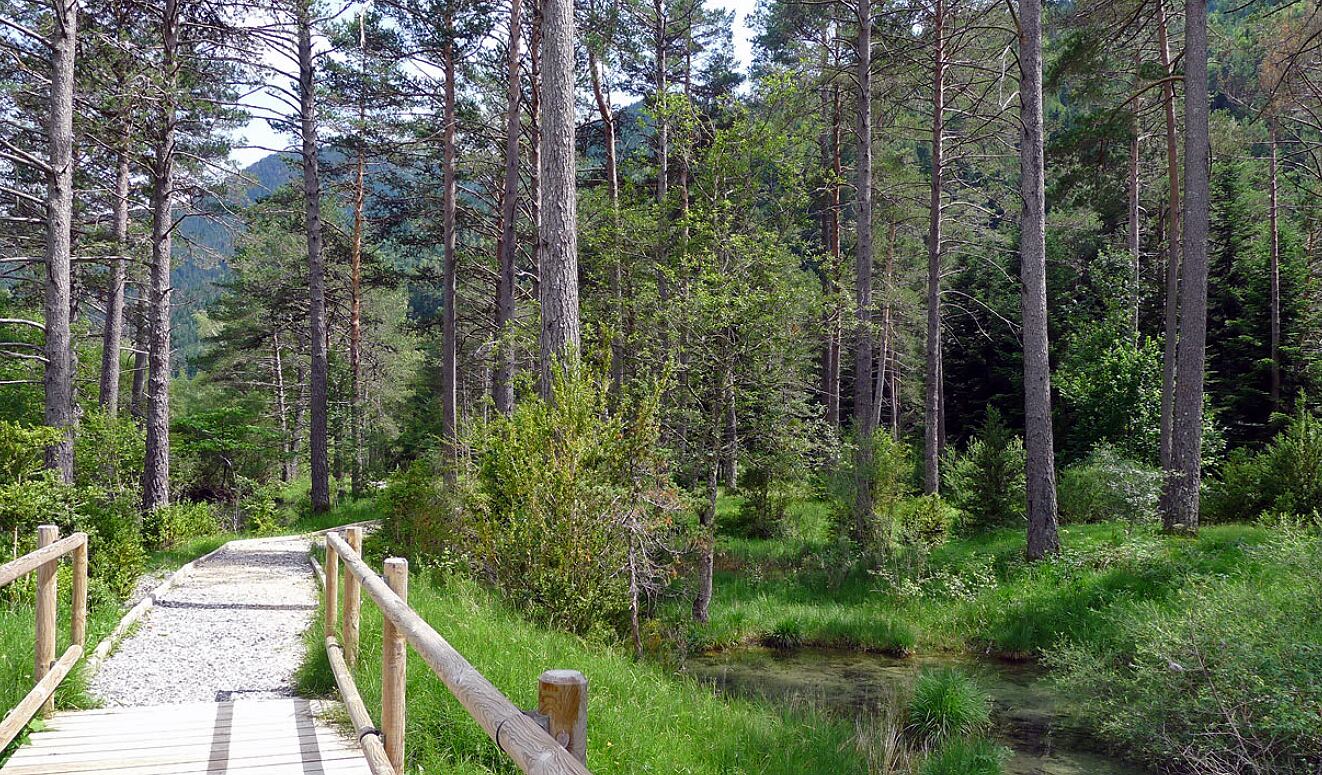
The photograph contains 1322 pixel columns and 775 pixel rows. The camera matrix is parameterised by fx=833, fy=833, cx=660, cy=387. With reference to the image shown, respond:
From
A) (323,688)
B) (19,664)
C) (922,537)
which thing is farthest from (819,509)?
(19,664)

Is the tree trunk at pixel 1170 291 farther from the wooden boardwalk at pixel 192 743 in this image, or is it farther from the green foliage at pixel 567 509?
the wooden boardwalk at pixel 192 743

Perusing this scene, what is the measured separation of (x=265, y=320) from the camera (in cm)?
3086

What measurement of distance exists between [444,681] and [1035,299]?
11.9 meters

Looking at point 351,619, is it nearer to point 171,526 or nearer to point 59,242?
point 59,242

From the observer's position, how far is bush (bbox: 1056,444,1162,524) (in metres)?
13.6

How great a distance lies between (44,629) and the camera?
15.5 ft

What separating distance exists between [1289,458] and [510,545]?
13.2 m

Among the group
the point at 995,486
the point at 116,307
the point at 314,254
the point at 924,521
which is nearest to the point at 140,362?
the point at 116,307

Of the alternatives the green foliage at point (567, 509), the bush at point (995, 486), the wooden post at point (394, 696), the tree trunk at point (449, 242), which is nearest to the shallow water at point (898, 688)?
the green foliage at point (567, 509)

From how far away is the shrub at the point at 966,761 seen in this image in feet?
19.7

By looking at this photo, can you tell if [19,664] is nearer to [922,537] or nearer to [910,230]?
[922,537]

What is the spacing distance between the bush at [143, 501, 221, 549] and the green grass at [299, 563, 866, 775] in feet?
31.4

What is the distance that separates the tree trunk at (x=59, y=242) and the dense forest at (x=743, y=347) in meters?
0.05

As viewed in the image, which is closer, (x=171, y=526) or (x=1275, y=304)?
(x=171, y=526)
